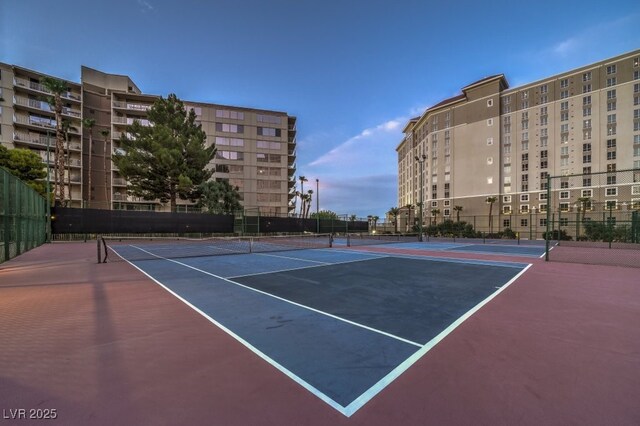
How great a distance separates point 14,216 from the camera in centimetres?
1279

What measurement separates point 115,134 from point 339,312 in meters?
63.0

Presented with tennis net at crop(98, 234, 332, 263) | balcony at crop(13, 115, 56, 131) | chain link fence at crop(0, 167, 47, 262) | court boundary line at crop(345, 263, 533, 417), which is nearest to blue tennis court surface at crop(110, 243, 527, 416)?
court boundary line at crop(345, 263, 533, 417)

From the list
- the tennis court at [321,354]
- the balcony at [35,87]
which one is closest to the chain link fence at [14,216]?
the tennis court at [321,354]

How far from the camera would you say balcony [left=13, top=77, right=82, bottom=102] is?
1863 inches

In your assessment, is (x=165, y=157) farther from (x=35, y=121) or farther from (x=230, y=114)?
(x=35, y=121)

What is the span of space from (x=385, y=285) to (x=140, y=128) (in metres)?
39.8

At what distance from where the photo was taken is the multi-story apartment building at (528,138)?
5706cm

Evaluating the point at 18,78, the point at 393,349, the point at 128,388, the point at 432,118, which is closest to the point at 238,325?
the point at 128,388

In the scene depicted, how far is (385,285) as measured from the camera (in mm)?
8055

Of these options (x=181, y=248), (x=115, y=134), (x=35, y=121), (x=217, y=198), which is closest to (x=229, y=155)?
(x=115, y=134)

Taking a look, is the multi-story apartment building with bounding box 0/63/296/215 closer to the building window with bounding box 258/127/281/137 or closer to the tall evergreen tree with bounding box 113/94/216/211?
the building window with bounding box 258/127/281/137

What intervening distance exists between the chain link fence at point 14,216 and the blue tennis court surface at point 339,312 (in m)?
6.83

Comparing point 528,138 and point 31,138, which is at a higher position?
point 528,138

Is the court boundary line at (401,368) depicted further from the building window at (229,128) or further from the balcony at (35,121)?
the balcony at (35,121)
